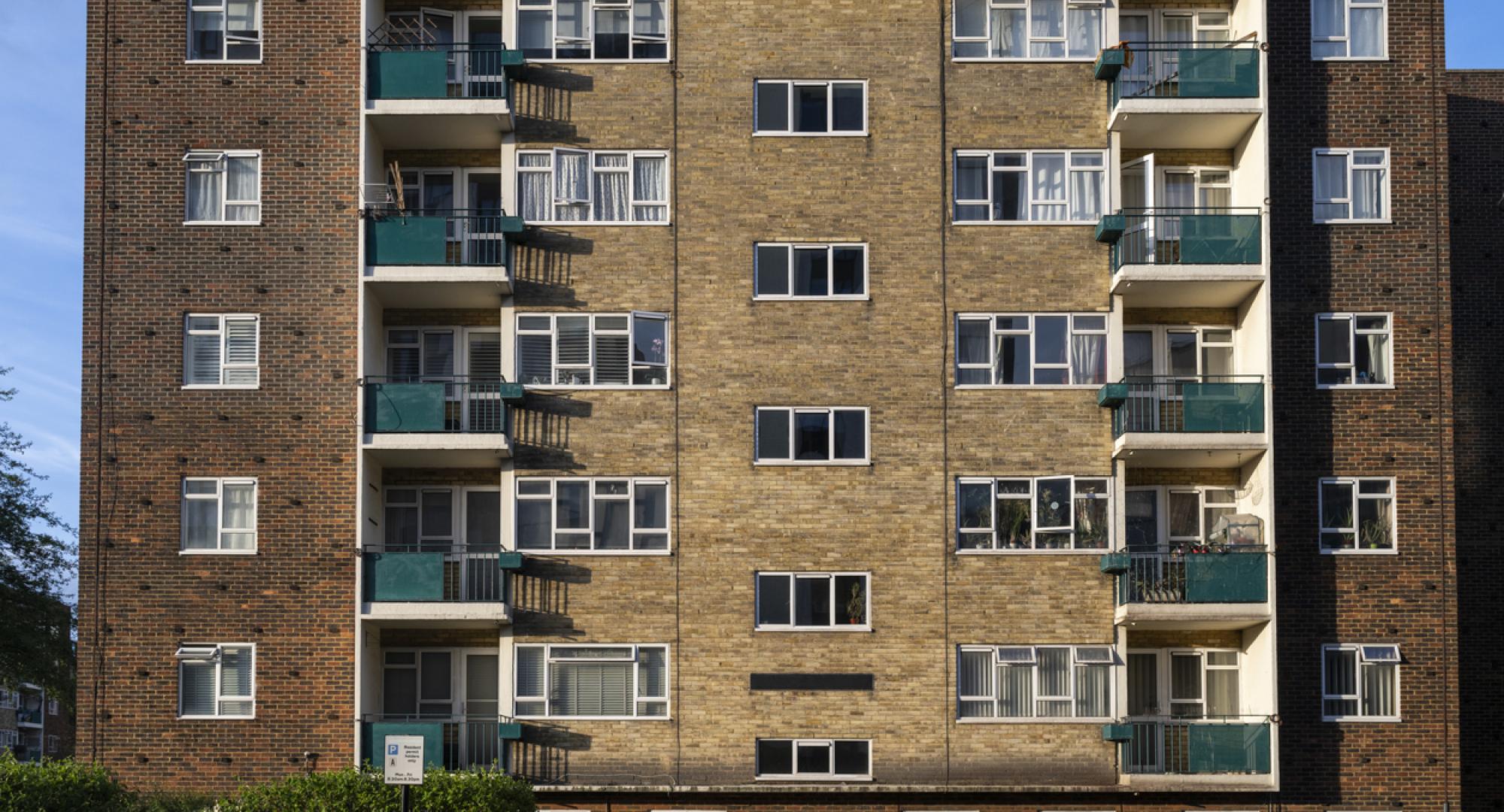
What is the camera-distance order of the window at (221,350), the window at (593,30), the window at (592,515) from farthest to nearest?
the window at (593,30) → the window at (221,350) → the window at (592,515)

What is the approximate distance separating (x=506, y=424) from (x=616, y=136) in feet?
18.0

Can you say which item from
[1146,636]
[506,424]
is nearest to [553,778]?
[506,424]

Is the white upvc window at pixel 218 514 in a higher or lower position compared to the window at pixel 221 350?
lower

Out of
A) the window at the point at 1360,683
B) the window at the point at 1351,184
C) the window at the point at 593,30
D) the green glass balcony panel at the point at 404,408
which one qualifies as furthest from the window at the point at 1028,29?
the window at the point at 1360,683

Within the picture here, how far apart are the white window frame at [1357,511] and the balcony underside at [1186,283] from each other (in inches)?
145

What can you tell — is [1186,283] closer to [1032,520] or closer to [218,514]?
[1032,520]

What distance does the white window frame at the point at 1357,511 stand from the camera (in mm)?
30375

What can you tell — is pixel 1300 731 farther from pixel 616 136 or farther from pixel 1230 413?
pixel 616 136

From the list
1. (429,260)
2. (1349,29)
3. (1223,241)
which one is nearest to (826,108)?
(1223,241)

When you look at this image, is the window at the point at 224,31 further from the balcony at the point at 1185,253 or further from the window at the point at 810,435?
the balcony at the point at 1185,253

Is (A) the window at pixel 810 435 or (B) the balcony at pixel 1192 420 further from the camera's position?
(A) the window at pixel 810 435

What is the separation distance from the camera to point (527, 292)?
30656mm

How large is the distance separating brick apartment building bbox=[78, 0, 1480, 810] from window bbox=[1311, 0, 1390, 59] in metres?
0.09

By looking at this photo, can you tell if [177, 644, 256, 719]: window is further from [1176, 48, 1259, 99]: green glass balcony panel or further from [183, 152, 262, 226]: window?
[1176, 48, 1259, 99]: green glass balcony panel
